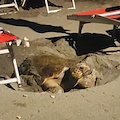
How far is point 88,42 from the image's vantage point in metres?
6.68

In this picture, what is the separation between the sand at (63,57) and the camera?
14.2 ft

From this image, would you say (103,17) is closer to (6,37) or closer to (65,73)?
(65,73)

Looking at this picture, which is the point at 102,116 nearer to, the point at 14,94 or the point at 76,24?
the point at 14,94

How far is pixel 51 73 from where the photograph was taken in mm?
5488

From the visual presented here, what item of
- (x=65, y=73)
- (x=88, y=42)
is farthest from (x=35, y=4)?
(x=65, y=73)

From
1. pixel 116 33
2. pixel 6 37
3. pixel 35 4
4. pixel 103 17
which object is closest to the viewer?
pixel 6 37

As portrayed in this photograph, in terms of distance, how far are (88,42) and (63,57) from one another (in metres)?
0.82

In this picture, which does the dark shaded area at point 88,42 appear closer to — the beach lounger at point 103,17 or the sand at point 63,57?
the sand at point 63,57

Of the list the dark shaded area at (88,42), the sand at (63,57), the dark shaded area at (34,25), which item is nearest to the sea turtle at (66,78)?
the sand at (63,57)

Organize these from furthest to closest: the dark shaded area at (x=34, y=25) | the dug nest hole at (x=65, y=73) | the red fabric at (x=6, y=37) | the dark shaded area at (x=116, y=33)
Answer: the dark shaded area at (x=34, y=25)
the dark shaded area at (x=116, y=33)
the dug nest hole at (x=65, y=73)
the red fabric at (x=6, y=37)

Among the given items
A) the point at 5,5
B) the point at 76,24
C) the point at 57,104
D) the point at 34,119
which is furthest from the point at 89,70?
the point at 5,5

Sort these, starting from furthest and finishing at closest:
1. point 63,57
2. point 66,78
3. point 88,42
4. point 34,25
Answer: point 34,25, point 88,42, point 63,57, point 66,78

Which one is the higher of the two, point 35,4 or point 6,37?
point 6,37

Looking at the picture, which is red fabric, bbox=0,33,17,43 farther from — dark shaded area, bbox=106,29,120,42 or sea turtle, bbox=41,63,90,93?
dark shaded area, bbox=106,29,120,42
